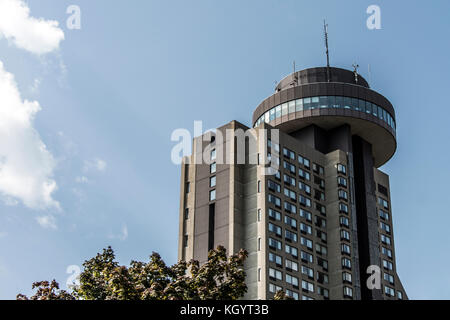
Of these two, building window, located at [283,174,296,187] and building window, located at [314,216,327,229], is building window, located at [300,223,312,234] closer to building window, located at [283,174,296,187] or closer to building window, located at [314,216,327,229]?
building window, located at [314,216,327,229]

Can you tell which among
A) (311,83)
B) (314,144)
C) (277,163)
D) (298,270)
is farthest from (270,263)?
(311,83)

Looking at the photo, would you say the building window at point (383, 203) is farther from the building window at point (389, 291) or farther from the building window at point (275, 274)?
the building window at point (275, 274)

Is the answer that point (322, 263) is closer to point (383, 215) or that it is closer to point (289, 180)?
point (289, 180)

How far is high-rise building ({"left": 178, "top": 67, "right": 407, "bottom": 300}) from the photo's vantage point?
108 metres

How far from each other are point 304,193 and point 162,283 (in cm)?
7736

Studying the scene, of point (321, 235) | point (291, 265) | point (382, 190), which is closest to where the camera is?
point (291, 265)

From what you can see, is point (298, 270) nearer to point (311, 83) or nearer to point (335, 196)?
point (335, 196)

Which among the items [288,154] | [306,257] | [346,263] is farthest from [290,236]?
[288,154]

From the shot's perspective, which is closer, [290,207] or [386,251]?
[290,207]

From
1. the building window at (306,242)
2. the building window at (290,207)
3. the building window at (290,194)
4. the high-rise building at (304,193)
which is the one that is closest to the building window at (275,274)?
the high-rise building at (304,193)

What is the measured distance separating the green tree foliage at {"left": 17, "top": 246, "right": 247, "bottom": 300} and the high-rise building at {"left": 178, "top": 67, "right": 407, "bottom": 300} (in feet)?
184

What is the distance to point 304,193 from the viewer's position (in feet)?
386

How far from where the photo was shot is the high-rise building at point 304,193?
108 metres
